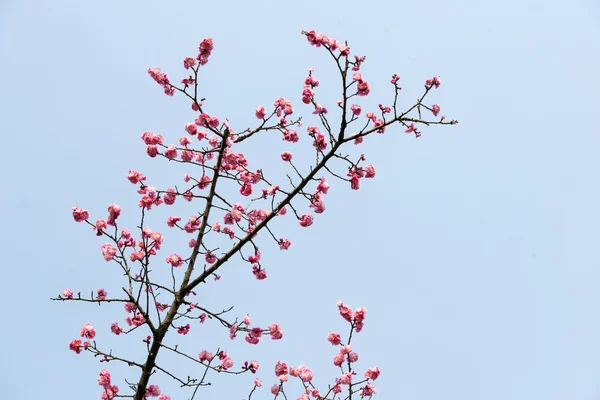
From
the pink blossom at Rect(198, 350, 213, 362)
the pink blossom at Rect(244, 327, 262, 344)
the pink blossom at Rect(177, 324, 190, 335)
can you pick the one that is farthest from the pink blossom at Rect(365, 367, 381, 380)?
the pink blossom at Rect(177, 324, 190, 335)

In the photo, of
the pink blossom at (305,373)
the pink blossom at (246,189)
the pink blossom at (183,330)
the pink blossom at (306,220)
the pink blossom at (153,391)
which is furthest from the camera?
the pink blossom at (246,189)

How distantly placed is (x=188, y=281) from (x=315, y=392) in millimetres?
2015

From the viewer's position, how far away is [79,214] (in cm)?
611

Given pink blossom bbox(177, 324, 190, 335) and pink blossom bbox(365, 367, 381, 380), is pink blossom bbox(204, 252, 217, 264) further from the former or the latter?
pink blossom bbox(365, 367, 381, 380)

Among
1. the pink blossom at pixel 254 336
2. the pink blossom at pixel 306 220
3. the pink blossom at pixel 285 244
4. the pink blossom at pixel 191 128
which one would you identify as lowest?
the pink blossom at pixel 254 336

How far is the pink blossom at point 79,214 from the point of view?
6.10m

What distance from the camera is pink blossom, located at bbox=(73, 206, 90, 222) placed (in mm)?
6102

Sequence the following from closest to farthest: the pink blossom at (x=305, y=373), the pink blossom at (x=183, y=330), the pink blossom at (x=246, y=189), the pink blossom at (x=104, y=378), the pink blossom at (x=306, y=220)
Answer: the pink blossom at (x=104, y=378), the pink blossom at (x=305, y=373), the pink blossom at (x=183, y=330), the pink blossom at (x=306, y=220), the pink blossom at (x=246, y=189)

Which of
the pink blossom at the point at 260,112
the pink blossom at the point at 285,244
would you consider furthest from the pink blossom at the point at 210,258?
the pink blossom at the point at 260,112

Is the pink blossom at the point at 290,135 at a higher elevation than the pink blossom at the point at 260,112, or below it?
below

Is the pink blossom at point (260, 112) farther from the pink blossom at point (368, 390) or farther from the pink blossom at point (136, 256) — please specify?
the pink blossom at point (368, 390)

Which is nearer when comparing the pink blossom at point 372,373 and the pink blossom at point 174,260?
the pink blossom at point 372,373

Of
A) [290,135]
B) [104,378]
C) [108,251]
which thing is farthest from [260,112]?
[104,378]

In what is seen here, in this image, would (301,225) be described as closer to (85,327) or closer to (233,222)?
(233,222)
